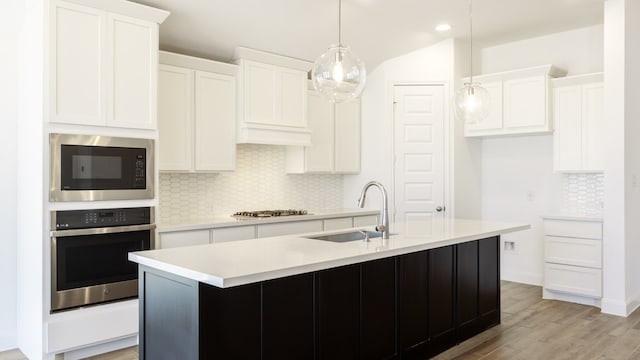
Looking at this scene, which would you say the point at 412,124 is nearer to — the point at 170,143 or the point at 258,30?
the point at 258,30

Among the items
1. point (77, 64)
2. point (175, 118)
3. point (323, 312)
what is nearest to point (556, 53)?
point (175, 118)

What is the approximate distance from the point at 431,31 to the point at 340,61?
2.57 m

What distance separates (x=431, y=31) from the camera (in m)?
5.23

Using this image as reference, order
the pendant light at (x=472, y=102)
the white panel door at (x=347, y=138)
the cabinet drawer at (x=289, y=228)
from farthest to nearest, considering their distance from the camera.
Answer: the white panel door at (x=347, y=138), the cabinet drawer at (x=289, y=228), the pendant light at (x=472, y=102)

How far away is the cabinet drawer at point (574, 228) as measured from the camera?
4.58 m

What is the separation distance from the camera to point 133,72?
3.63 meters

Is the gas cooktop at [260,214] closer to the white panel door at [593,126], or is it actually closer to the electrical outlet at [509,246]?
the electrical outlet at [509,246]

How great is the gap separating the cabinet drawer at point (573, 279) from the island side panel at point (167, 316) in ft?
13.2

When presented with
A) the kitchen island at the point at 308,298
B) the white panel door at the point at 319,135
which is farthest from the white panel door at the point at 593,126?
the white panel door at the point at 319,135

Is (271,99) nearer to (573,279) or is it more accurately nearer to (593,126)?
(593,126)

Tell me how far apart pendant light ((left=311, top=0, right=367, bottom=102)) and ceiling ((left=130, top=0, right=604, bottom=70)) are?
54.9 inches

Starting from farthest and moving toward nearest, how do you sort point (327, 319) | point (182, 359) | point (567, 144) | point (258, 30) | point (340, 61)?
point (567, 144) < point (258, 30) < point (340, 61) < point (327, 319) < point (182, 359)

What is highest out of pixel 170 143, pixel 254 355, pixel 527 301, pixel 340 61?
pixel 340 61

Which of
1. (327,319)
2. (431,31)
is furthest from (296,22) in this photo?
(327,319)
